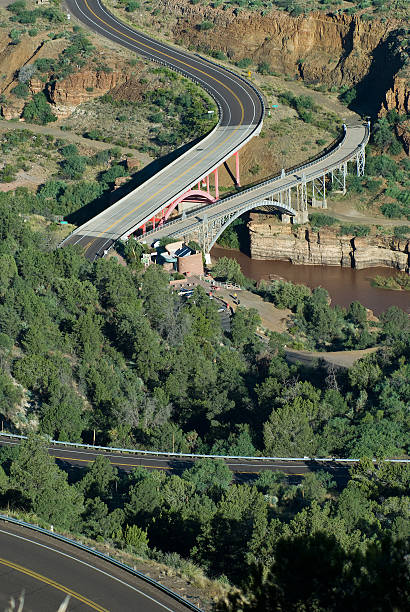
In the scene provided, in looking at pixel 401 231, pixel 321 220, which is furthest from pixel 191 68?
pixel 401 231

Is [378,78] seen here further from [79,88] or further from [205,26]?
[79,88]

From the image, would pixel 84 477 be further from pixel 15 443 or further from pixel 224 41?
pixel 224 41

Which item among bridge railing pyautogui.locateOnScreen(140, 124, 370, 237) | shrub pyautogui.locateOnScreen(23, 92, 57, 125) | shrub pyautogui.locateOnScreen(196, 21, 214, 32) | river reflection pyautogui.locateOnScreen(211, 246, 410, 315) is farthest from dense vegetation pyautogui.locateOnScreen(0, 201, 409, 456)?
shrub pyautogui.locateOnScreen(196, 21, 214, 32)

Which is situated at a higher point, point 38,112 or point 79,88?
point 79,88

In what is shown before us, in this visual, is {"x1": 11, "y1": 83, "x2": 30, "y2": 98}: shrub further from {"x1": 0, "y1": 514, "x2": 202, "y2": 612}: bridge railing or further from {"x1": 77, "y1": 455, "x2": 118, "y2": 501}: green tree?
{"x1": 0, "y1": 514, "x2": 202, "y2": 612}: bridge railing

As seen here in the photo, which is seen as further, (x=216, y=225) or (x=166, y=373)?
(x=216, y=225)

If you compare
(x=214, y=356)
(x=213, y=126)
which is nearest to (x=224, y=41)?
(x=213, y=126)
